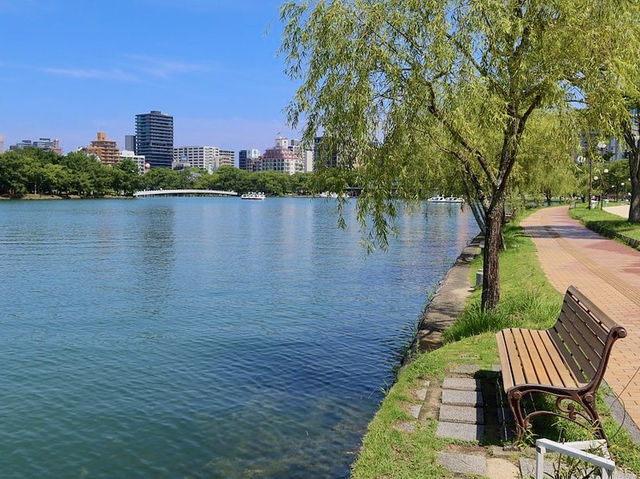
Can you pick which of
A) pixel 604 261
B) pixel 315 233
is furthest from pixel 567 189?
pixel 604 261

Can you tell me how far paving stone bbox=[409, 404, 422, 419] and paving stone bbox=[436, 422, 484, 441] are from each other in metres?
0.37

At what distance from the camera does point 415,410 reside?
21.8 ft

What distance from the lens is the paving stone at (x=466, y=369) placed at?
7785 mm

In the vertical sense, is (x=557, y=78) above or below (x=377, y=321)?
above

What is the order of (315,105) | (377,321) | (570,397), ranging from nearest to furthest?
(570,397), (315,105), (377,321)

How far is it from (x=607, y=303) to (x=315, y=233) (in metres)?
35.6

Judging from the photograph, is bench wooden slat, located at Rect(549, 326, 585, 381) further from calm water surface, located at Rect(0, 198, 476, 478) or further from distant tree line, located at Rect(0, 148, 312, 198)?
distant tree line, located at Rect(0, 148, 312, 198)

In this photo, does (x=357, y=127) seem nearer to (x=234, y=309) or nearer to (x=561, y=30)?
(x=561, y=30)

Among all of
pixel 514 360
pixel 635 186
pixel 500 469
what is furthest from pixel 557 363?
pixel 635 186

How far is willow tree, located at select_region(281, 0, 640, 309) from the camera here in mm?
9086

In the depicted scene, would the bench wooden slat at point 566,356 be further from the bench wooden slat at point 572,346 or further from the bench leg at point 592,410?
the bench leg at point 592,410

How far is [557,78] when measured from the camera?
9336mm

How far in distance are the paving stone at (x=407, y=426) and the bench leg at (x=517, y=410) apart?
1.08 metres

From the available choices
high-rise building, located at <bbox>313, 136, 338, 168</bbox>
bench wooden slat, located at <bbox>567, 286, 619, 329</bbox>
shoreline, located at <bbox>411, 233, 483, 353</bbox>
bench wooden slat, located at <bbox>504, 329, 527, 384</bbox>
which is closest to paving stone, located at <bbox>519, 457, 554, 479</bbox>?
bench wooden slat, located at <bbox>504, 329, 527, 384</bbox>
